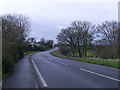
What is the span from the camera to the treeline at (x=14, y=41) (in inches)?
629

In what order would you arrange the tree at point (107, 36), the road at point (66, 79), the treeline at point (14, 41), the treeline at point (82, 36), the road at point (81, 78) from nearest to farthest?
1. the road at point (81, 78)
2. the road at point (66, 79)
3. the treeline at point (14, 41)
4. the tree at point (107, 36)
5. the treeline at point (82, 36)

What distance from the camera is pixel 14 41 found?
35312mm

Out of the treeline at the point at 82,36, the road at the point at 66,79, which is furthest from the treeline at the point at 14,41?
the treeline at the point at 82,36

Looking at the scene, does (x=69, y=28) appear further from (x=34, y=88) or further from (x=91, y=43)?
(x=34, y=88)

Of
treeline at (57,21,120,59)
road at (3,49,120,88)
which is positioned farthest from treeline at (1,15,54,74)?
treeline at (57,21,120,59)

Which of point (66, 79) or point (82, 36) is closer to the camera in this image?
point (66, 79)

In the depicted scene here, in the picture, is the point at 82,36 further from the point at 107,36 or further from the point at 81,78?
the point at 81,78

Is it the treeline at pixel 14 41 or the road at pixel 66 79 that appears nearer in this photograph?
the road at pixel 66 79

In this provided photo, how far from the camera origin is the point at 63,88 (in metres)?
8.40

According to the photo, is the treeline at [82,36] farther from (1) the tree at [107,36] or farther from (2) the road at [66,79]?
(2) the road at [66,79]

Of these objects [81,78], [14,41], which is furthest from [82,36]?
[81,78]

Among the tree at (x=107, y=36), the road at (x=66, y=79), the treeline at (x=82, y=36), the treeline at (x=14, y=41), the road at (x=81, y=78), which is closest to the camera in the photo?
the road at (x=81, y=78)

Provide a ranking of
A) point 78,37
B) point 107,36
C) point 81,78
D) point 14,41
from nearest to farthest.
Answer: point 81,78
point 14,41
point 107,36
point 78,37

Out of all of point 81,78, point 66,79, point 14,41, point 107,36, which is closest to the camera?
point 66,79
